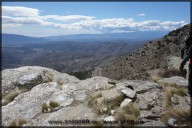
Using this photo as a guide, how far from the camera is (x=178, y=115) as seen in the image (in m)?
9.70

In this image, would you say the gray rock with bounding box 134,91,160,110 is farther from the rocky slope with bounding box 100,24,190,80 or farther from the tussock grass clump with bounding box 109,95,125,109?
the rocky slope with bounding box 100,24,190,80

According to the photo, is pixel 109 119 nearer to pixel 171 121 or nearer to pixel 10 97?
pixel 171 121

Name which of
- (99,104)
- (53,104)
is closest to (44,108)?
(53,104)

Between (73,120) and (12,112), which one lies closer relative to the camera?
(73,120)

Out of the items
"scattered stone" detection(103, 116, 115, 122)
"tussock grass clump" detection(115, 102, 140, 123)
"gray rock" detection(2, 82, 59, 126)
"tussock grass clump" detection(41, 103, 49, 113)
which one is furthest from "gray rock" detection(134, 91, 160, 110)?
"gray rock" detection(2, 82, 59, 126)

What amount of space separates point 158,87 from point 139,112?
3521mm

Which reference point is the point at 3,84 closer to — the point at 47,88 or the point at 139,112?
the point at 47,88

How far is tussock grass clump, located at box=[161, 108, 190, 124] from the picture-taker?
31.2 ft

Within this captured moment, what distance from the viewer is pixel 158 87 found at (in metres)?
13.3

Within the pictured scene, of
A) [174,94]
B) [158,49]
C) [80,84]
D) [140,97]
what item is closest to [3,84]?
[80,84]

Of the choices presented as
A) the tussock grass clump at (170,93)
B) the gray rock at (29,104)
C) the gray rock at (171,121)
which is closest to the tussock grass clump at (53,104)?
the gray rock at (29,104)

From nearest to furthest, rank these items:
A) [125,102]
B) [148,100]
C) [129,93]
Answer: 1. [125,102]
2. [148,100]
3. [129,93]

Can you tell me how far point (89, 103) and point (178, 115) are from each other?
369 cm

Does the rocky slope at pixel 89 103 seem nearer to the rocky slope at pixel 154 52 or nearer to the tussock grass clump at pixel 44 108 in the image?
the tussock grass clump at pixel 44 108
